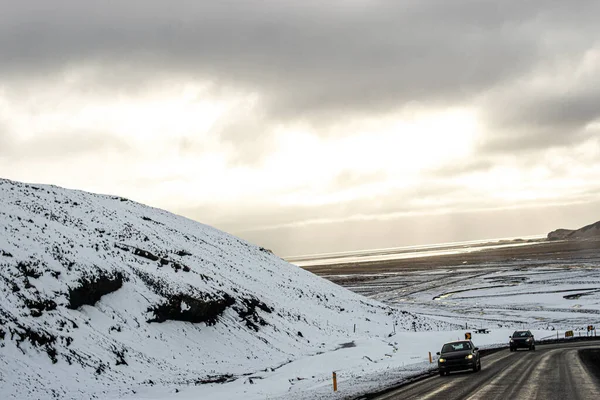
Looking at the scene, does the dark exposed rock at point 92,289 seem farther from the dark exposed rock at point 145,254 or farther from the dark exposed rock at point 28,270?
the dark exposed rock at point 145,254

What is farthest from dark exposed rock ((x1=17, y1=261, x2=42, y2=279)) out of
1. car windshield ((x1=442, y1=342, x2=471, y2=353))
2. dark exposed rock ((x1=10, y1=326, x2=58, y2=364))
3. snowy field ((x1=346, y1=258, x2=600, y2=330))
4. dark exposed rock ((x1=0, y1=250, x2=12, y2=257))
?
snowy field ((x1=346, y1=258, x2=600, y2=330))

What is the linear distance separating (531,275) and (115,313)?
309 ft

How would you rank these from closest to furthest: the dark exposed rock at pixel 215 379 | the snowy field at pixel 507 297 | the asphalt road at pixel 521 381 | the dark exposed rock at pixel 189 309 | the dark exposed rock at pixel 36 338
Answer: the asphalt road at pixel 521 381
the dark exposed rock at pixel 36 338
the dark exposed rock at pixel 215 379
the dark exposed rock at pixel 189 309
the snowy field at pixel 507 297

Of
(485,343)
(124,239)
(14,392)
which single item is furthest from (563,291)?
(14,392)

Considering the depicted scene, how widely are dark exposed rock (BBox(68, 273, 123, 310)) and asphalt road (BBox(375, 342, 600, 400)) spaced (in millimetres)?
19046

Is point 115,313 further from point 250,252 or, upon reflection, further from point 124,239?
point 250,252

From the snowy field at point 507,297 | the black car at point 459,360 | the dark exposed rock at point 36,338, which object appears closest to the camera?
the dark exposed rock at point 36,338

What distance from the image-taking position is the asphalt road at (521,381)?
758 inches

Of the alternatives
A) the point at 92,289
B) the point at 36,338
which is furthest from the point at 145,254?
the point at 36,338

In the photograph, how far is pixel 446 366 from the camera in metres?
28.1

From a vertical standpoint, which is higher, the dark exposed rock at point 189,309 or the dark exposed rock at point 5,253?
the dark exposed rock at point 5,253

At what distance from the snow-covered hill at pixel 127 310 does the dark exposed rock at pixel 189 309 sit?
8cm

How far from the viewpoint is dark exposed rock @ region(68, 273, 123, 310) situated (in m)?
31.8

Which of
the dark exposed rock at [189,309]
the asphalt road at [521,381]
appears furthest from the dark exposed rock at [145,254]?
the asphalt road at [521,381]
